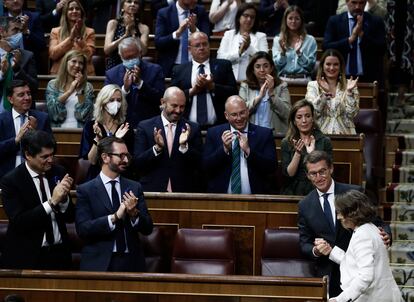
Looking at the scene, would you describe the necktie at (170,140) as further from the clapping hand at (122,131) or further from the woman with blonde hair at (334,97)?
the woman with blonde hair at (334,97)

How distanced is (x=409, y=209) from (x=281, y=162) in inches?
59.7

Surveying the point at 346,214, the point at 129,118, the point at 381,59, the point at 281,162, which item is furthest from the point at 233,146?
the point at 381,59

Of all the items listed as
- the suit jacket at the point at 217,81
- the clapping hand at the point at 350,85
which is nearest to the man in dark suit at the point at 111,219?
the suit jacket at the point at 217,81

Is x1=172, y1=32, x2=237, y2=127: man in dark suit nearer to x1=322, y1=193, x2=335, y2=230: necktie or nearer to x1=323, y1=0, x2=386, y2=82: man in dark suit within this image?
x1=323, y1=0, x2=386, y2=82: man in dark suit

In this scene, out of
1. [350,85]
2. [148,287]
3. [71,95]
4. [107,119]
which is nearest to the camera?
[148,287]

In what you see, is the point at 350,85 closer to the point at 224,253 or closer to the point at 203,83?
the point at 203,83

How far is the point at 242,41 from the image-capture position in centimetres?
1058

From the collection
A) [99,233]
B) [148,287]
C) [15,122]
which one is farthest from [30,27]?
[148,287]

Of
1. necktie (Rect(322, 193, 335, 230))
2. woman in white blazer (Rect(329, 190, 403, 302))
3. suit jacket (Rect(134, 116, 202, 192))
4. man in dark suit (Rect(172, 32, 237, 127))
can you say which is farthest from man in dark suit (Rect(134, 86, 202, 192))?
woman in white blazer (Rect(329, 190, 403, 302))

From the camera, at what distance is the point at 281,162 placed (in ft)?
29.1

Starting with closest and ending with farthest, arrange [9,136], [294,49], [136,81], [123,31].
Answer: [9,136] → [136,81] → [294,49] → [123,31]

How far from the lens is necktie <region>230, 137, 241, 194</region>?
8867 millimetres

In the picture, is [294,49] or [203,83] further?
[294,49]

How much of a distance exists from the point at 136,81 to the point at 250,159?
4.70 feet
